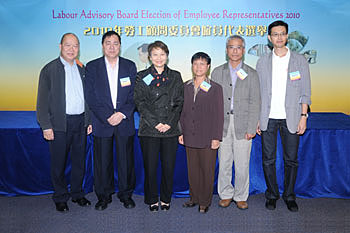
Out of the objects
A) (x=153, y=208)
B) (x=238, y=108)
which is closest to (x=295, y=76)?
(x=238, y=108)

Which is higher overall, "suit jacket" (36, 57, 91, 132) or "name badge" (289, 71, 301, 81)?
"name badge" (289, 71, 301, 81)

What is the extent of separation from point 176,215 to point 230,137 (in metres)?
0.85

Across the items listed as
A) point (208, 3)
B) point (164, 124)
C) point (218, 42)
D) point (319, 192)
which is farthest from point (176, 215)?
point (208, 3)

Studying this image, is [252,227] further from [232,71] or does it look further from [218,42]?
[218,42]

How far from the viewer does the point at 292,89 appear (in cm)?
267

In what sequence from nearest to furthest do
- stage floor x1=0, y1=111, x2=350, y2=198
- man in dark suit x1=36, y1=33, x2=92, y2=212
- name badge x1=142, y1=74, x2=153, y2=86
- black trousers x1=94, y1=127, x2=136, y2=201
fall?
name badge x1=142, y1=74, x2=153, y2=86 < man in dark suit x1=36, y1=33, x2=92, y2=212 < black trousers x1=94, y1=127, x2=136, y2=201 < stage floor x1=0, y1=111, x2=350, y2=198

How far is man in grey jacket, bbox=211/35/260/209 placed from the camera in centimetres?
267

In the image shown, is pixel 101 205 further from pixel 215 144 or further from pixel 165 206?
pixel 215 144

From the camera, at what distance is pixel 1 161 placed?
3.15 metres

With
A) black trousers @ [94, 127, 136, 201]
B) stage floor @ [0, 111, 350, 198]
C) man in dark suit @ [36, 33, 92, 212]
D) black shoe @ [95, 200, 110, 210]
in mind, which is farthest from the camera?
stage floor @ [0, 111, 350, 198]

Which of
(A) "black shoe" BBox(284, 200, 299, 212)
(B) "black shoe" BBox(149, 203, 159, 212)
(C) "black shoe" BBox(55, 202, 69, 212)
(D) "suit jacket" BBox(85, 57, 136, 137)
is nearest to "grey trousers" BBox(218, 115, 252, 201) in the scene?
(A) "black shoe" BBox(284, 200, 299, 212)

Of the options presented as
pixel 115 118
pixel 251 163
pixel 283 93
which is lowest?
pixel 251 163

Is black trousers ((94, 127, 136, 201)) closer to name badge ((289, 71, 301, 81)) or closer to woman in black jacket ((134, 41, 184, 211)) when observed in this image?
woman in black jacket ((134, 41, 184, 211))

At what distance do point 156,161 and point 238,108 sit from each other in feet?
2.81
